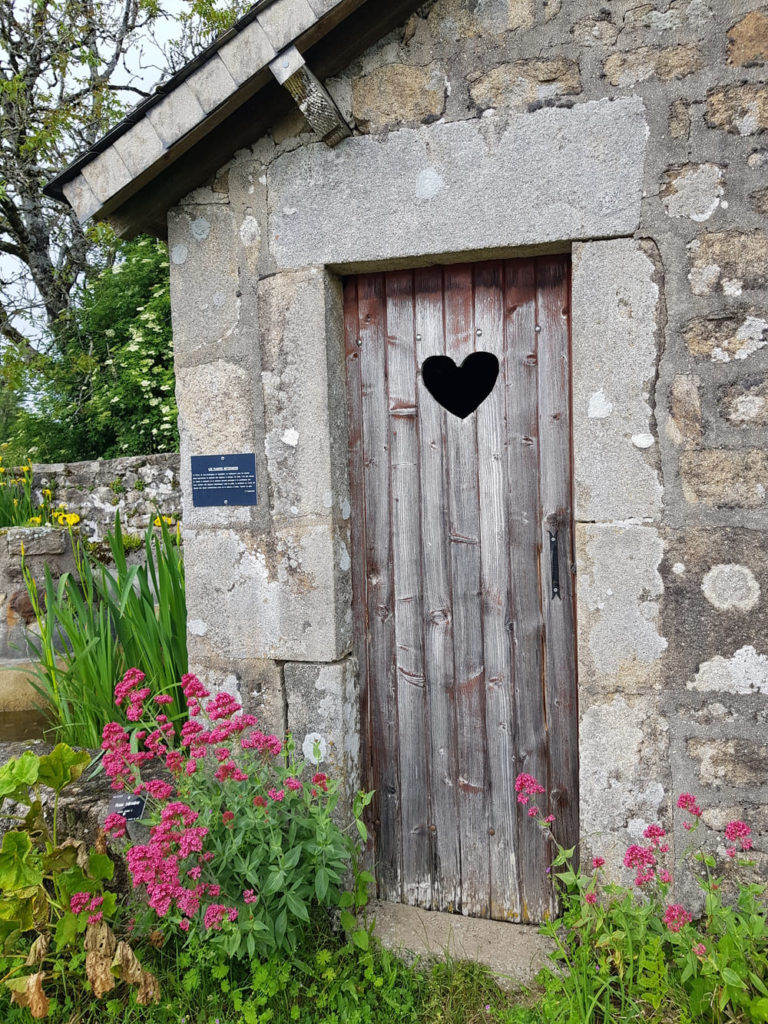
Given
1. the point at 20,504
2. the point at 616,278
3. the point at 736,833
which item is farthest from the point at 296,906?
the point at 20,504

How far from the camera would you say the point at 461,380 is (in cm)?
253

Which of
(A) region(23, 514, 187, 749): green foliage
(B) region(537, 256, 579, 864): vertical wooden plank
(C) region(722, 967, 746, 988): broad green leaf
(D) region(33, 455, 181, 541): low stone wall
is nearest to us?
(C) region(722, 967, 746, 988): broad green leaf

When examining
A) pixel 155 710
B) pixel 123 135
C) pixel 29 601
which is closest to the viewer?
pixel 123 135

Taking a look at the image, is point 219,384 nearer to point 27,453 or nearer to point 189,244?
point 189,244

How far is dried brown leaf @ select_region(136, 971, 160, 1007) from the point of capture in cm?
212

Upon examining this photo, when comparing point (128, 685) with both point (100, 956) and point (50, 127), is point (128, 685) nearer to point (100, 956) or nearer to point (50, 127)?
point (100, 956)

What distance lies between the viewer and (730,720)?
2152mm

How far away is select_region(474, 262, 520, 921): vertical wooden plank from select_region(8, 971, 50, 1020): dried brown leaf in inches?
57.7

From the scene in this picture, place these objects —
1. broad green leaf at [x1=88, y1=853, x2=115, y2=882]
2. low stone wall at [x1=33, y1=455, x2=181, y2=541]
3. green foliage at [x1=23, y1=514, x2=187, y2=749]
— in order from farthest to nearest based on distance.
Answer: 1. low stone wall at [x1=33, y1=455, x2=181, y2=541]
2. green foliage at [x1=23, y1=514, x2=187, y2=749]
3. broad green leaf at [x1=88, y1=853, x2=115, y2=882]

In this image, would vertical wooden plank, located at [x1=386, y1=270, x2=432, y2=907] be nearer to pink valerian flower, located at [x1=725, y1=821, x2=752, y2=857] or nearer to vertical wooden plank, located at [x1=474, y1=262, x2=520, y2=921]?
vertical wooden plank, located at [x1=474, y1=262, x2=520, y2=921]

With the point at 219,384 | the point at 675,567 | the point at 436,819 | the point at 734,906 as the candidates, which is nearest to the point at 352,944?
the point at 436,819

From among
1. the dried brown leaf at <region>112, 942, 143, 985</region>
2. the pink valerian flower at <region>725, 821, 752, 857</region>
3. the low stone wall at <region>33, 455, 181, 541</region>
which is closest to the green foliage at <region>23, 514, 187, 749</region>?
the dried brown leaf at <region>112, 942, 143, 985</region>

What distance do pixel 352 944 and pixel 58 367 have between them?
8618mm

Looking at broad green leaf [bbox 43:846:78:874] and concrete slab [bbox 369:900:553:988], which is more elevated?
broad green leaf [bbox 43:846:78:874]
